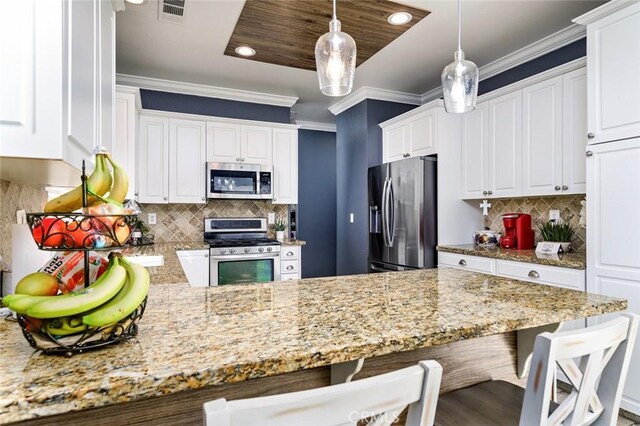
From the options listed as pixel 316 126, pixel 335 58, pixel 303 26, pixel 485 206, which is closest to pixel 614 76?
pixel 485 206

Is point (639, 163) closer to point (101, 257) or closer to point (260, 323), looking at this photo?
point (260, 323)

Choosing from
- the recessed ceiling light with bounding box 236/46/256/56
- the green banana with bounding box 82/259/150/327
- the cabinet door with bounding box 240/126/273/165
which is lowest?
the green banana with bounding box 82/259/150/327

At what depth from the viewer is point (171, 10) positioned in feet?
8.77

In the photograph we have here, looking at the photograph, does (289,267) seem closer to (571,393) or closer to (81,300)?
(571,393)

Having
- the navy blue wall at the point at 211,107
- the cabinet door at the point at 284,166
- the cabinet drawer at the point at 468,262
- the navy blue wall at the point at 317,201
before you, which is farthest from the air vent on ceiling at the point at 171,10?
the navy blue wall at the point at 317,201

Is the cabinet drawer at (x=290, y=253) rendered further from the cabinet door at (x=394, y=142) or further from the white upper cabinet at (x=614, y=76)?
the white upper cabinet at (x=614, y=76)

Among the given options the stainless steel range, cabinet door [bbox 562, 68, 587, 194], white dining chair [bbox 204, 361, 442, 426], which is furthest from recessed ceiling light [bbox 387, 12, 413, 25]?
white dining chair [bbox 204, 361, 442, 426]

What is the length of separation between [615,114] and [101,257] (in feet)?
9.00

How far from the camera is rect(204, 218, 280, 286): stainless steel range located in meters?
3.68

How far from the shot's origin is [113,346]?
78cm

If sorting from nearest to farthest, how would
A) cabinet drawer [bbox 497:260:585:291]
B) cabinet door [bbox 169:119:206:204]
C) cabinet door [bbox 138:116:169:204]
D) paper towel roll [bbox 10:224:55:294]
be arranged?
paper towel roll [bbox 10:224:55:294] → cabinet drawer [bbox 497:260:585:291] → cabinet door [bbox 138:116:169:204] → cabinet door [bbox 169:119:206:204]

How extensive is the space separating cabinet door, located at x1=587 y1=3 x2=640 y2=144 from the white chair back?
5.72ft

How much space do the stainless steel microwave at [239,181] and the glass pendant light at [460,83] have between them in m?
2.84

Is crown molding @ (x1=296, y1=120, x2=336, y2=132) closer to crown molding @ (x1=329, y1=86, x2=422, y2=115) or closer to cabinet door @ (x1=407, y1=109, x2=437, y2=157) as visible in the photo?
crown molding @ (x1=329, y1=86, x2=422, y2=115)
